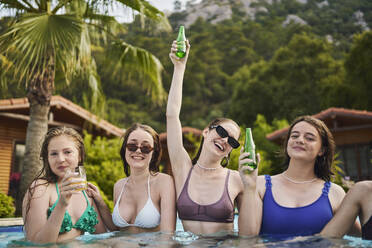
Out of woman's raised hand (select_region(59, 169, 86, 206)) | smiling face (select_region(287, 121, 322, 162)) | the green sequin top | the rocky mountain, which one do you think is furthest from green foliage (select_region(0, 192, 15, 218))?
the rocky mountain

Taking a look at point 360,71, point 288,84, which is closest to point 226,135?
point 360,71

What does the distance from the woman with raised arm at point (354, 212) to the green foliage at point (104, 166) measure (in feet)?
26.6

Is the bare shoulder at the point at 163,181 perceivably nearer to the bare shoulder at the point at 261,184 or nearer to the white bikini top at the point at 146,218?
the white bikini top at the point at 146,218

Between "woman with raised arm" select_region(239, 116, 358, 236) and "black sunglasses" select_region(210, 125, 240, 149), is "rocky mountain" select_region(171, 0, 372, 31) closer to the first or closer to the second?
"woman with raised arm" select_region(239, 116, 358, 236)

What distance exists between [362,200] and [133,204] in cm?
197

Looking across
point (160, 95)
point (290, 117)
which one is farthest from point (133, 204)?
point (290, 117)

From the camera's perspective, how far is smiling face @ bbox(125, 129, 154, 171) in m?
3.50

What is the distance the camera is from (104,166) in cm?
1058

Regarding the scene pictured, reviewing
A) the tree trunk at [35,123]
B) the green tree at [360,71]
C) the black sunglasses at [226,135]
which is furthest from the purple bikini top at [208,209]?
the green tree at [360,71]

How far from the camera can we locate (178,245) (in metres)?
3.08

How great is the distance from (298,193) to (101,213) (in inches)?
71.9

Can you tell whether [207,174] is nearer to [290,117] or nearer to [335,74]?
[290,117]

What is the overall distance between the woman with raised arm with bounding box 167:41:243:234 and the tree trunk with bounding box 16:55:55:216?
19.8 ft

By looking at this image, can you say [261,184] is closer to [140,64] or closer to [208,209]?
[208,209]
